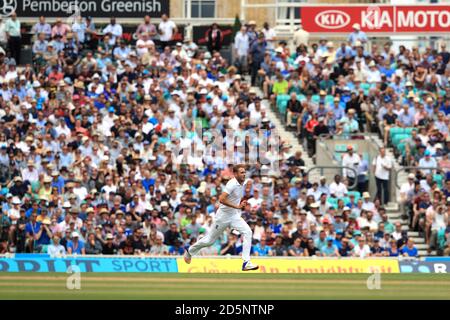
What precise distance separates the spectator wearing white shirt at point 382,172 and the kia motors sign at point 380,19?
24.4 feet

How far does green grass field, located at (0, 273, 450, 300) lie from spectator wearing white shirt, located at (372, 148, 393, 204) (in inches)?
339

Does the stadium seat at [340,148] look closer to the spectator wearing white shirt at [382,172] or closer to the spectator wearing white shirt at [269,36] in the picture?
the spectator wearing white shirt at [382,172]

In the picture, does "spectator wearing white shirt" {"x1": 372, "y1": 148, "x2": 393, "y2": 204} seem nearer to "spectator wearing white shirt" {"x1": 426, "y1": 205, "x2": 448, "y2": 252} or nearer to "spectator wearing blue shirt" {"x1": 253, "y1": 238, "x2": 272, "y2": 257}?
"spectator wearing white shirt" {"x1": 426, "y1": 205, "x2": 448, "y2": 252}

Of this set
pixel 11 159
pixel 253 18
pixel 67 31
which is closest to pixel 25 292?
pixel 11 159

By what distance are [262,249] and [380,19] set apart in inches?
497

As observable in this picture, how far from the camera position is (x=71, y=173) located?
31125 millimetres

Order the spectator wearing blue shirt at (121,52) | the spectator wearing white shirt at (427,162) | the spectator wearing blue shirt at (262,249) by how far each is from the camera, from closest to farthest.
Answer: the spectator wearing blue shirt at (262,249), the spectator wearing white shirt at (427,162), the spectator wearing blue shirt at (121,52)

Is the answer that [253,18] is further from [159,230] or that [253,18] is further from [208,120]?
[159,230]

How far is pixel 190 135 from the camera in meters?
32.7

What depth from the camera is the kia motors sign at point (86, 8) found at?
3909 cm

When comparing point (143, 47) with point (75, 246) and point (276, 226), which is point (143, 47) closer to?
point (276, 226)

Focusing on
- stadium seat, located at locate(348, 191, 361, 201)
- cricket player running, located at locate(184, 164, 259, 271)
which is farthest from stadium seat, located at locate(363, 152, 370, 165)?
cricket player running, located at locate(184, 164, 259, 271)

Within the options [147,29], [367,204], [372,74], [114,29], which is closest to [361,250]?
[367,204]

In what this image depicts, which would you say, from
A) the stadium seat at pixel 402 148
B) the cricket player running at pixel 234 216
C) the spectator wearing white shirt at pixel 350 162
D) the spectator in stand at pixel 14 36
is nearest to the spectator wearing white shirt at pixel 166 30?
the spectator in stand at pixel 14 36
